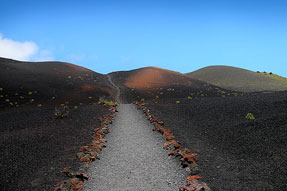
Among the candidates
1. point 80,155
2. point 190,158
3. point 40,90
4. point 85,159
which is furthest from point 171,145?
point 40,90

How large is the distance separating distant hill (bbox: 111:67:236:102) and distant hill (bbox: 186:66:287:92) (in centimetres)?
1345

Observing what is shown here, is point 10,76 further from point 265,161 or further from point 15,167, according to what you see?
point 265,161

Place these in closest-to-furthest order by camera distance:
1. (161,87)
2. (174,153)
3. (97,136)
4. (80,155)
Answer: (80,155), (174,153), (97,136), (161,87)

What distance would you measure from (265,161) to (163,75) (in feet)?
192

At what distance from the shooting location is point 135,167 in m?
9.08

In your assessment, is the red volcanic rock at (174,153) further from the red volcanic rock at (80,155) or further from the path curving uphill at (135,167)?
the red volcanic rock at (80,155)

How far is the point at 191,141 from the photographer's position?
12.4 metres

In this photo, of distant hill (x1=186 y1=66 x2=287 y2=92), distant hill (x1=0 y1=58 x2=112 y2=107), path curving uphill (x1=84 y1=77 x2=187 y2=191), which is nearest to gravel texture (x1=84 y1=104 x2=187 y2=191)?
path curving uphill (x1=84 y1=77 x2=187 y2=191)

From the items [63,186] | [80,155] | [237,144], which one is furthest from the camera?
[237,144]

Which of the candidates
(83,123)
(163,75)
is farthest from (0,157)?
(163,75)

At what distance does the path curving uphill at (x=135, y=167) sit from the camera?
7.60m

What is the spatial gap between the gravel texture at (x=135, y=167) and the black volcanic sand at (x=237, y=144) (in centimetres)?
119

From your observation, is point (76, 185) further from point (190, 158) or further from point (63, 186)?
point (190, 158)

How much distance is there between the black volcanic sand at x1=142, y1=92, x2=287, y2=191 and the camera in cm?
768
